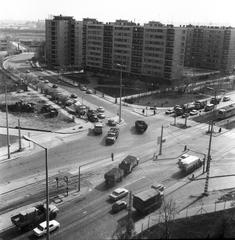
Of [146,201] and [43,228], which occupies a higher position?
[146,201]

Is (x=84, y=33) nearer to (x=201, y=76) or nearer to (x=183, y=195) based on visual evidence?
(x=201, y=76)

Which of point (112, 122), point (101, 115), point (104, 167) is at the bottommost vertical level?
point (104, 167)

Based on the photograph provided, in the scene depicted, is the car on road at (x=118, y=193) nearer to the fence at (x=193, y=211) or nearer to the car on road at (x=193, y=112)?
the fence at (x=193, y=211)

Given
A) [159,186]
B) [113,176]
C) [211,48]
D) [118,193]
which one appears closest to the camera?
[118,193]

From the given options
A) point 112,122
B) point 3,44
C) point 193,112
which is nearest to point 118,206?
point 112,122

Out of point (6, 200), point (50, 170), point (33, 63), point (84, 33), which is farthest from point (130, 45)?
point (6, 200)

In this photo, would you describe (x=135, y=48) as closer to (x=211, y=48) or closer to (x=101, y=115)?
(x=211, y=48)

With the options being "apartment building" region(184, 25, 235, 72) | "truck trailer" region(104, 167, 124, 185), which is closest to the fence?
"truck trailer" region(104, 167, 124, 185)
